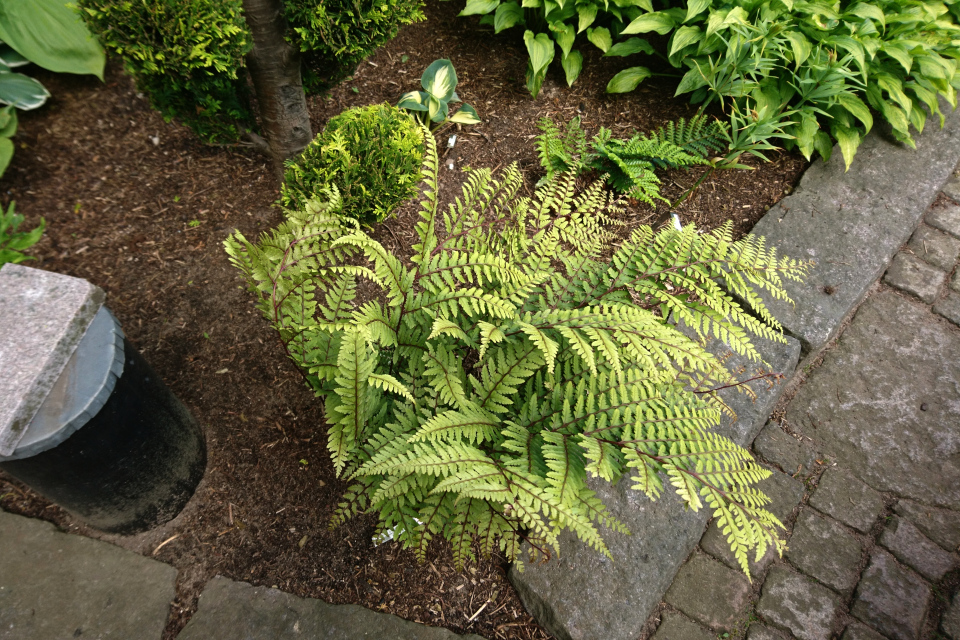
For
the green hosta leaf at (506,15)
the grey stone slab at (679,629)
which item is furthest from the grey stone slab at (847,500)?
the green hosta leaf at (506,15)

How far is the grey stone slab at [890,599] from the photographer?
98.4 inches

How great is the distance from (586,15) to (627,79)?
0.49 metres

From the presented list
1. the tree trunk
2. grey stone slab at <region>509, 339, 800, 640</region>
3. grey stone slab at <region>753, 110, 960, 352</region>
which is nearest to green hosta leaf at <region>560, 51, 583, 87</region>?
Answer: grey stone slab at <region>753, 110, 960, 352</region>

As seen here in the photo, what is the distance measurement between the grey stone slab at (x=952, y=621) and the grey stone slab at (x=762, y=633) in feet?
2.52

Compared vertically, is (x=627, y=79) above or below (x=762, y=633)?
above

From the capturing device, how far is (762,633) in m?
2.47

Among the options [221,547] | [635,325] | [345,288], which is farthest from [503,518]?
[221,547]

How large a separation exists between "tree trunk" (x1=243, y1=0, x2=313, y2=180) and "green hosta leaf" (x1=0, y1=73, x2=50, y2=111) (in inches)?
53.5

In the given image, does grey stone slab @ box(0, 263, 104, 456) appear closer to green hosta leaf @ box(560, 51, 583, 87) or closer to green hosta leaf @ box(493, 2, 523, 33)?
green hosta leaf @ box(493, 2, 523, 33)

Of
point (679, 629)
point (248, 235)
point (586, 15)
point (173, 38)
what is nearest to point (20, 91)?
point (248, 235)

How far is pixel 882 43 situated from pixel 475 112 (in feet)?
8.34

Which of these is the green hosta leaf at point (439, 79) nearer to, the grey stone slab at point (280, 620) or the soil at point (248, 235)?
the soil at point (248, 235)

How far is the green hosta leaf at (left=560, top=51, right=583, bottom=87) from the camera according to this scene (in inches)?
145

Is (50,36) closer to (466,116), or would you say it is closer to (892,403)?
(466,116)
